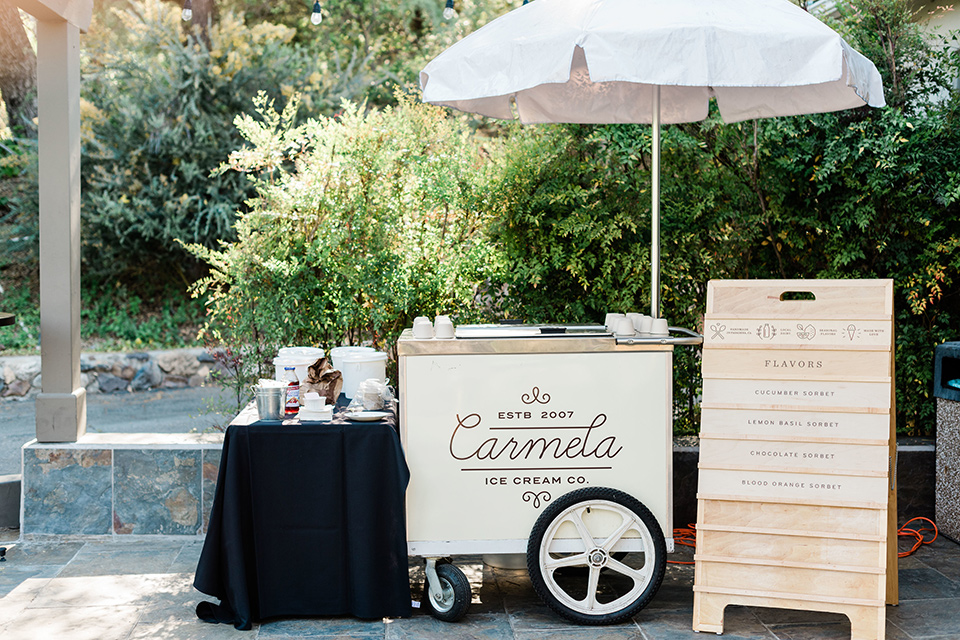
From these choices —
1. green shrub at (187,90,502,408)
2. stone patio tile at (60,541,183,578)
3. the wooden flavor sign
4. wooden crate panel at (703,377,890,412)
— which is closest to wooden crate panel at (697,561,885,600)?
the wooden flavor sign

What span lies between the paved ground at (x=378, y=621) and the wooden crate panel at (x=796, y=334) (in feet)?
3.43

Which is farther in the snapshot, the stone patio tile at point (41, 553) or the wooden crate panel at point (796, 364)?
the stone patio tile at point (41, 553)

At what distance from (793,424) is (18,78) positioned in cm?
964

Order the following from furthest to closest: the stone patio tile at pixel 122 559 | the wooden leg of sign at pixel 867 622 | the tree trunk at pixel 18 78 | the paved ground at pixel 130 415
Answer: the tree trunk at pixel 18 78 → the paved ground at pixel 130 415 → the stone patio tile at pixel 122 559 → the wooden leg of sign at pixel 867 622

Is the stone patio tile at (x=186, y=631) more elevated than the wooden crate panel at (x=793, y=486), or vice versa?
the wooden crate panel at (x=793, y=486)

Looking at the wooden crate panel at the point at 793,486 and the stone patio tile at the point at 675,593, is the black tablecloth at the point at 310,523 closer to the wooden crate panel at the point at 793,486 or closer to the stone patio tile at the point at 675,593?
the stone patio tile at the point at 675,593

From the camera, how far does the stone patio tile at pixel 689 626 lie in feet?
10.0

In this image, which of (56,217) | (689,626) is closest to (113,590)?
(56,217)

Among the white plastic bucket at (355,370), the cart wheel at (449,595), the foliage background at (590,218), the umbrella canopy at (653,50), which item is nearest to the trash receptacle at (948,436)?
the foliage background at (590,218)

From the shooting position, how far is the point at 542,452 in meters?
3.19

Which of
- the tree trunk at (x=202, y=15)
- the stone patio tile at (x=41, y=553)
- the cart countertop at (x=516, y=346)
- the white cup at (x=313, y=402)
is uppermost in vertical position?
the tree trunk at (x=202, y=15)

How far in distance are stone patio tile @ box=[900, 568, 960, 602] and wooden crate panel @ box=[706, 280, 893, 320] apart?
1.26 meters

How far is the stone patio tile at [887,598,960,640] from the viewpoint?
10.2 feet

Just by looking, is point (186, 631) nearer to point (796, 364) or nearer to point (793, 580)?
point (793, 580)
